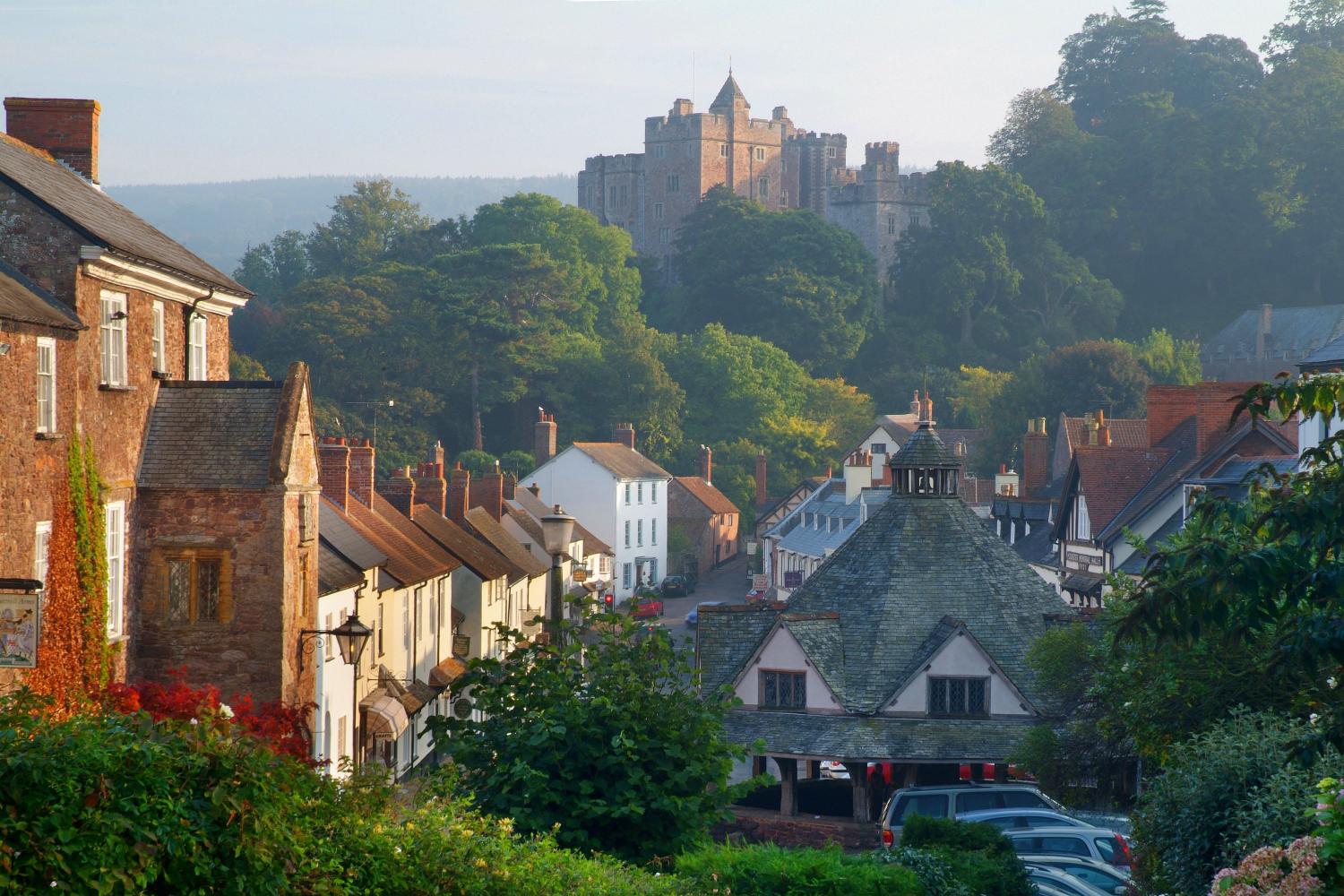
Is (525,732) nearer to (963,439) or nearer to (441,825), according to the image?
(441,825)

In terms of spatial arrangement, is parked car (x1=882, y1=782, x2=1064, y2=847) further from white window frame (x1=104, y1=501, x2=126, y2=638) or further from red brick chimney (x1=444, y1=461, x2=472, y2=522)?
red brick chimney (x1=444, y1=461, x2=472, y2=522)

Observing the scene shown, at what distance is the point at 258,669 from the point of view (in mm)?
23062

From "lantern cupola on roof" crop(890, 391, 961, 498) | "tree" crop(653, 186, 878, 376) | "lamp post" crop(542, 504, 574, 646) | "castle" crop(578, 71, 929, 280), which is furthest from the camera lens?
"castle" crop(578, 71, 929, 280)

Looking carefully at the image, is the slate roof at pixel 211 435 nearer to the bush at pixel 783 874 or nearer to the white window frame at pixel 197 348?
the white window frame at pixel 197 348

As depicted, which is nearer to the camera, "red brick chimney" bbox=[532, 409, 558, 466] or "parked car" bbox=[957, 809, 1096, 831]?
"parked car" bbox=[957, 809, 1096, 831]

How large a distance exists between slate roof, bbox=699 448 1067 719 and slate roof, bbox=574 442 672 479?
47240 mm

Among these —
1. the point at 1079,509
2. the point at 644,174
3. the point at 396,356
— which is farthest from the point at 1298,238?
the point at 1079,509

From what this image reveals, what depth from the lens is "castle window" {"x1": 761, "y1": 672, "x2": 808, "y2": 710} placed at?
41.1 m

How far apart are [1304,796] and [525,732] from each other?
820 centimetres

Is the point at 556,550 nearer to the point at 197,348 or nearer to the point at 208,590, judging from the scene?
the point at 208,590

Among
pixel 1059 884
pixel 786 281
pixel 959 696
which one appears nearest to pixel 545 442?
pixel 786 281

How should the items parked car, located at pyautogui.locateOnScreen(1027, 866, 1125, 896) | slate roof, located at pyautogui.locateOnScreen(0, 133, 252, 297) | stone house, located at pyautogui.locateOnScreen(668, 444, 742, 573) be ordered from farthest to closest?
stone house, located at pyautogui.locateOnScreen(668, 444, 742, 573) < parked car, located at pyautogui.locateOnScreen(1027, 866, 1125, 896) < slate roof, located at pyautogui.locateOnScreen(0, 133, 252, 297)

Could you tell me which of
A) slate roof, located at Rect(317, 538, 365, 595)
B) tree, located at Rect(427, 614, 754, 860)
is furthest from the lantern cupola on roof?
tree, located at Rect(427, 614, 754, 860)

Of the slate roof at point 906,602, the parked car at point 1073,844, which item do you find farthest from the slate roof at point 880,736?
the parked car at point 1073,844
